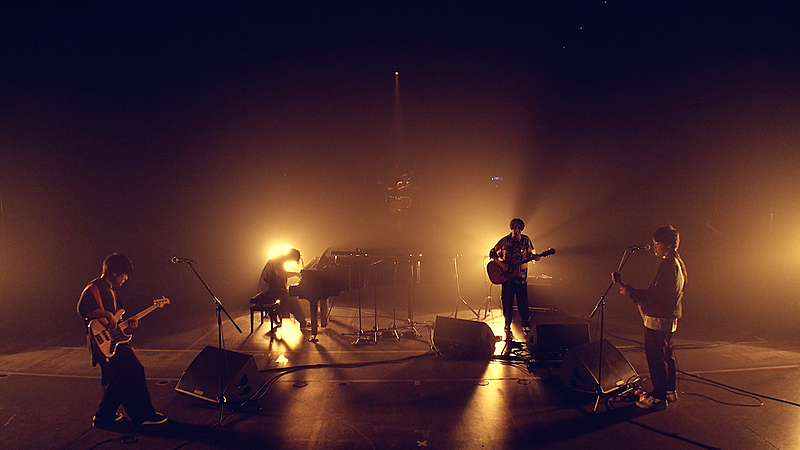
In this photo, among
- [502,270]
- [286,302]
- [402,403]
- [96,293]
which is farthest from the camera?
[286,302]

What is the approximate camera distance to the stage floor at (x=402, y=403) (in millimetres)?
3414

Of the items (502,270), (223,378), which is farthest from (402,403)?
(502,270)

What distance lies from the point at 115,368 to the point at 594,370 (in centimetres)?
448

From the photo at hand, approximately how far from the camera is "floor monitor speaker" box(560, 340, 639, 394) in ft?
13.1

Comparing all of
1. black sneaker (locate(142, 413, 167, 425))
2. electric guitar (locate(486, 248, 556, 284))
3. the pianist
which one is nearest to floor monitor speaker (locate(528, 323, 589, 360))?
electric guitar (locate(486, 248, 556, 284))

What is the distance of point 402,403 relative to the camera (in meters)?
4.11

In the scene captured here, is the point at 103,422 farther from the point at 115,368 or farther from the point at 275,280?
the point at 275,280

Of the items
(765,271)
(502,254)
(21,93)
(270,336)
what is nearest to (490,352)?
(502,254)

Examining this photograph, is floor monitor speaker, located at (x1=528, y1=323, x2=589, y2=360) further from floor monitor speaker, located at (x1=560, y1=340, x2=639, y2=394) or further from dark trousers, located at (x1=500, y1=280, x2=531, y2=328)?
dark trousers, located at (x1=500, y1=280, x2=531, y2=328)

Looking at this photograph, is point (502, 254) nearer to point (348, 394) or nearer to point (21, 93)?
point (348, 394)

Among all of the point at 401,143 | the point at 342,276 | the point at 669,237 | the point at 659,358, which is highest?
the point at 401,143

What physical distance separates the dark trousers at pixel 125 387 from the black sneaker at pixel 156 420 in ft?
0.11

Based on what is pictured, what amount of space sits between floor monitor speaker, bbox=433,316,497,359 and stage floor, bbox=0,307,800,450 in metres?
0.15

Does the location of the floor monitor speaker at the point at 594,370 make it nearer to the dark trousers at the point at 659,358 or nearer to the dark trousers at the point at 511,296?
the dark trousers at the point at 659,358
